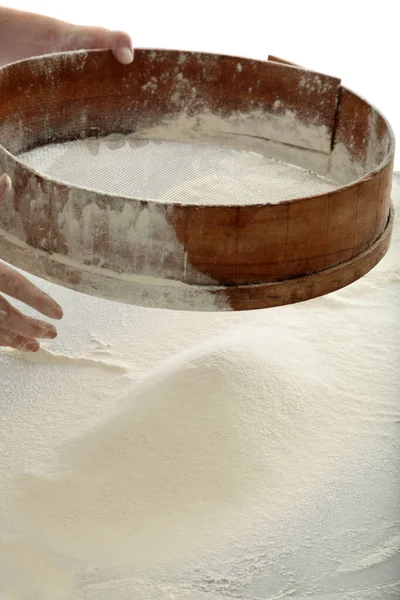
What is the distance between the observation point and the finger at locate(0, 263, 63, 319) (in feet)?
5.47

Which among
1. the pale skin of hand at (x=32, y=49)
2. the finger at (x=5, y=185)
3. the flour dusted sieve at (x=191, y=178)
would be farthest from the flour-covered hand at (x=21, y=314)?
the finger at (x=5, y=185)

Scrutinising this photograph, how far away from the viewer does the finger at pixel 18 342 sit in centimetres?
174

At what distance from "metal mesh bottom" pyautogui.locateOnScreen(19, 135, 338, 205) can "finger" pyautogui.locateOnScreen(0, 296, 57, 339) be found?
251 millimetres

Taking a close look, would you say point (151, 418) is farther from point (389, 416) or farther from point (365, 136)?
point (365, 136)

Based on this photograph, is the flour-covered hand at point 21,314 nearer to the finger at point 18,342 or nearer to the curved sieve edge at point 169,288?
the finger at point 18,342

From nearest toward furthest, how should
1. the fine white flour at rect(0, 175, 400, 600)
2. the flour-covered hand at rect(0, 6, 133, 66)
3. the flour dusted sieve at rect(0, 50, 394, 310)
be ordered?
the flour dusted sieve at rect(0, 50, 394, 310) → the fine white flour at rect(0, 175, 400, 600) → the flour-covered hand at rect(0, 6, 133, 66)

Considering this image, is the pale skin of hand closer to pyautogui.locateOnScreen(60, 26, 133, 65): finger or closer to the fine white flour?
pyautogui.locateOnScreen(60, 26, 133, 65): finger

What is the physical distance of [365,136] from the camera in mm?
1607

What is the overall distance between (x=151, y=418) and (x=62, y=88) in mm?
602

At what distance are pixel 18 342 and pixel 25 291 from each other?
0.13 meters

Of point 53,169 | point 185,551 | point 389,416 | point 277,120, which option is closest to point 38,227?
point 53,169

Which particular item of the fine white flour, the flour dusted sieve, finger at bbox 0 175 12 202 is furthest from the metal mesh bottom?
finger at bbox 0 175 12 202

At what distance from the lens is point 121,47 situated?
173 cm

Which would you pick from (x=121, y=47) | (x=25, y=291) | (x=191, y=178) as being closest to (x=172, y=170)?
(x=191, y=178)
